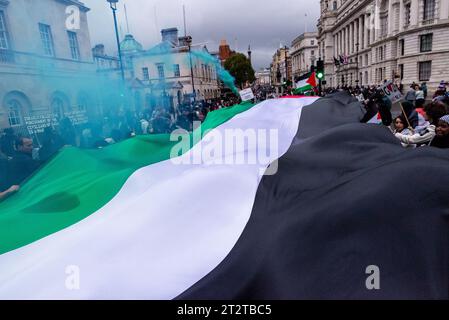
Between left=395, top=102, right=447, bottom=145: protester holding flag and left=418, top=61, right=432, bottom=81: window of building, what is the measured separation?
44.2 meters

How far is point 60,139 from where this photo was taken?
9852 millimetres

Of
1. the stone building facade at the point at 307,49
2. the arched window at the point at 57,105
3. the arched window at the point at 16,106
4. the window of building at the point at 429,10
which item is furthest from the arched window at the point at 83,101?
the stone building facade at the point at 307,49

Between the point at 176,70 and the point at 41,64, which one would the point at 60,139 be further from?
the point at 176,70

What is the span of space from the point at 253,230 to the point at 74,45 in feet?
71.4

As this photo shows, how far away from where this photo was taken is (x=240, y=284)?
2.14 meters

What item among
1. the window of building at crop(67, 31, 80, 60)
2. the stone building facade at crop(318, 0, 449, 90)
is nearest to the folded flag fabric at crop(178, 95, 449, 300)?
the window of building at crop(67, 31, 80, 60)

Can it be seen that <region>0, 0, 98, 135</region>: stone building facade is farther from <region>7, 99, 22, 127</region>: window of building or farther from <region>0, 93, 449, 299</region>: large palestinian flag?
<region>0, 93, 449, 299</region>: large palestinian flag

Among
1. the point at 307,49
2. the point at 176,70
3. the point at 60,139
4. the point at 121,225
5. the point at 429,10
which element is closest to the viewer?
the point at 121,225

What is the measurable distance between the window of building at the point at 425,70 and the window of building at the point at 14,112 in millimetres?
45212

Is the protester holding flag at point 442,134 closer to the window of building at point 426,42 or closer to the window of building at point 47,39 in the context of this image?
the window of building at point 47,39

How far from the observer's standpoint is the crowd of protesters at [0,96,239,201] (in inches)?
195

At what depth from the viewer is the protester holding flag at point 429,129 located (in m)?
4.70

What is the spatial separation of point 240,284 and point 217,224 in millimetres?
742

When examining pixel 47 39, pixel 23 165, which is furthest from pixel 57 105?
pixel 23 165
